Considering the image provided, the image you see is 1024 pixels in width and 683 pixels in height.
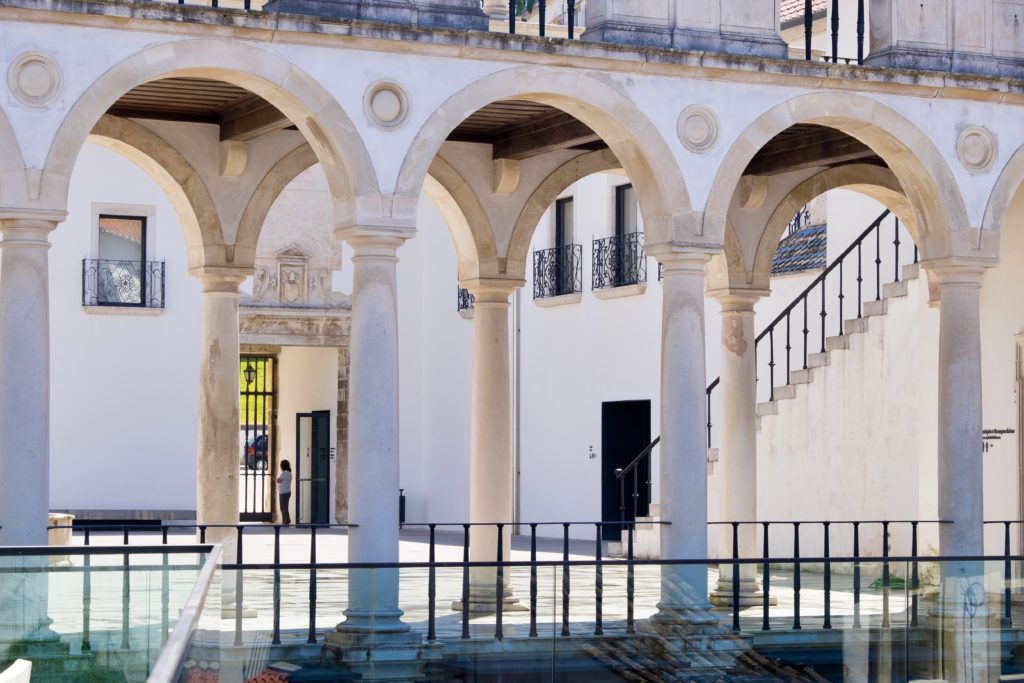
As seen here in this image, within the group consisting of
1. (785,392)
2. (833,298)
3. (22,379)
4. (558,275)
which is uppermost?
(558,275)

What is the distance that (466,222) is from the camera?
17.9 m

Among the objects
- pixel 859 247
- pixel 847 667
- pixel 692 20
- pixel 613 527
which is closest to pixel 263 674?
pixel 847 667

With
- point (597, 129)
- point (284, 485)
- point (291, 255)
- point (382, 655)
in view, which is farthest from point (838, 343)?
point (284, 485)

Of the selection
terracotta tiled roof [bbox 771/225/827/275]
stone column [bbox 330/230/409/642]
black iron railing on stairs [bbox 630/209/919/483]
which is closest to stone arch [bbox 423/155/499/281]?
stone column [bbox 330/230/409/642]

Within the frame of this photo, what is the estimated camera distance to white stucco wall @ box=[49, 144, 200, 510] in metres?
28.5

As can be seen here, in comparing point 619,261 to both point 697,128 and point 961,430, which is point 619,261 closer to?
point 961,430

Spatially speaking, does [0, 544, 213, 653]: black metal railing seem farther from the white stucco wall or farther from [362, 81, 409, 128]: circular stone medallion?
the white stucco wall

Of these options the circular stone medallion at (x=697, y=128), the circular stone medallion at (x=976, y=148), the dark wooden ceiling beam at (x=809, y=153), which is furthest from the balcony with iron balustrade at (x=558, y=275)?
the circular stone medallion at (x=697, y=128)

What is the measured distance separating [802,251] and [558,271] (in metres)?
5.35

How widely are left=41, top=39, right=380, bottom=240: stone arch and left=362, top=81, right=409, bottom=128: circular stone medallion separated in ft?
0.70

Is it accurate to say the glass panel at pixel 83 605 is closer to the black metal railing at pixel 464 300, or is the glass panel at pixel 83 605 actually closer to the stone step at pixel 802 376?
the stone step at pixel 802 376

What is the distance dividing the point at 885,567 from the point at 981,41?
5.68 m

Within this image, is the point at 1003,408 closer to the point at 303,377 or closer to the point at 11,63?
the point at 11,63

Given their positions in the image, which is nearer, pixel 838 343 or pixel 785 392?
pixel 838 343
